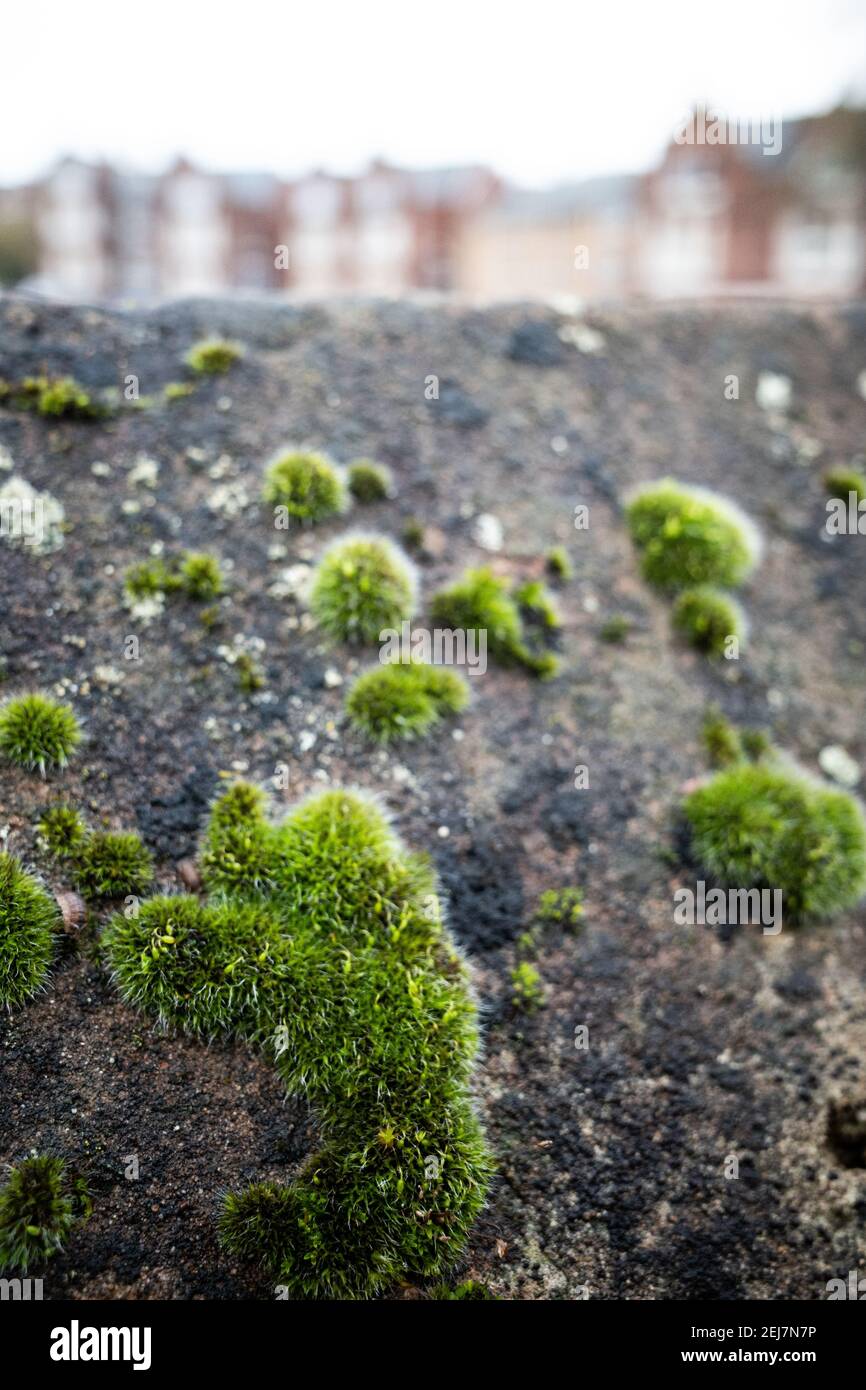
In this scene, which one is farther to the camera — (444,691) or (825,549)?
(825,549)

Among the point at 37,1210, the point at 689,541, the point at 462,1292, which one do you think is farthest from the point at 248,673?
the point at 689,541

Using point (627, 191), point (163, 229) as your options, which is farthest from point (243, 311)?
point (163, 229)

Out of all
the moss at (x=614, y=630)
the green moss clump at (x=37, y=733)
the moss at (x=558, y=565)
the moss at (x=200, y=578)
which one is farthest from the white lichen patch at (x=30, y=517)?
the moss at (x=614, y=630)

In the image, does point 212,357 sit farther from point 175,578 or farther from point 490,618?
point 490,618

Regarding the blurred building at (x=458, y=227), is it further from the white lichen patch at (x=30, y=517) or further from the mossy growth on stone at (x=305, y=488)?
the white lichen patch at (x=30, y=517)

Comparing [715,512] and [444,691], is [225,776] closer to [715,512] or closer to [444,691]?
[444,691]

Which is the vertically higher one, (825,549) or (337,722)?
(825,549)
